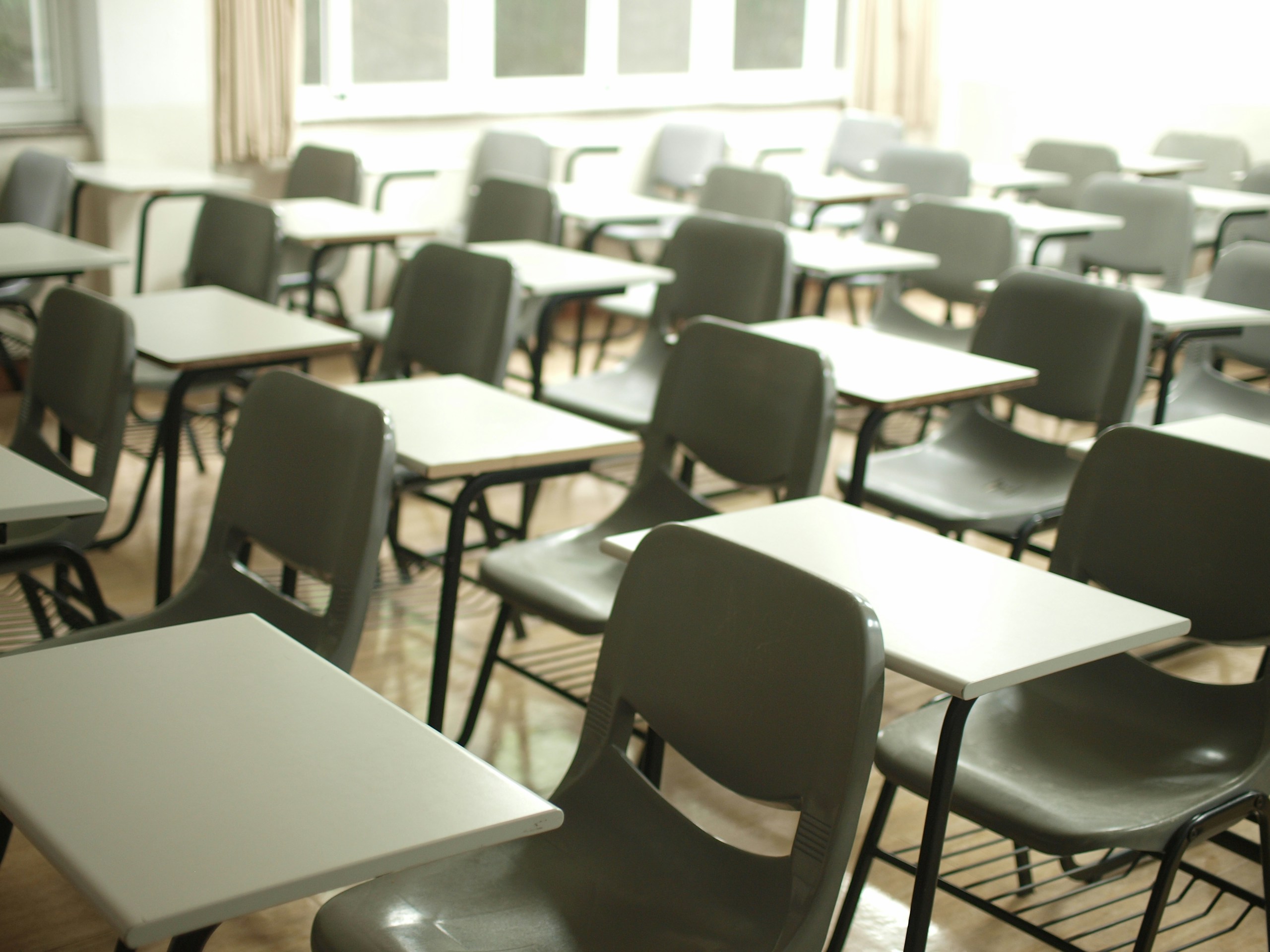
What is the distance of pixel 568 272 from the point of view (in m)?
4.05

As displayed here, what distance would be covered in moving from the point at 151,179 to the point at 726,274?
2372 millimetres

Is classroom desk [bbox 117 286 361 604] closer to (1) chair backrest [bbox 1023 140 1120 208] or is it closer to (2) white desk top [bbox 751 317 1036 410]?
→ (2) white desk top [bbox 751 317 1036 410]

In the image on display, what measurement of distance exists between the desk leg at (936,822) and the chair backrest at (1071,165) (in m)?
5.41

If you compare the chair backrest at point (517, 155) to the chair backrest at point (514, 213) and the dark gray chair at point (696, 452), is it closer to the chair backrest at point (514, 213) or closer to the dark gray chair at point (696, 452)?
the chair backrest at point (514, 213)

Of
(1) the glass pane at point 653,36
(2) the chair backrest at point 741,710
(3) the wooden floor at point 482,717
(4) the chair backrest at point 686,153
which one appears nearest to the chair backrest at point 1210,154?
(4) the chair backrest at point 686,153

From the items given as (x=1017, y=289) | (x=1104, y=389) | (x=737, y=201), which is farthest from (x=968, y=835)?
(x=737, y=201)

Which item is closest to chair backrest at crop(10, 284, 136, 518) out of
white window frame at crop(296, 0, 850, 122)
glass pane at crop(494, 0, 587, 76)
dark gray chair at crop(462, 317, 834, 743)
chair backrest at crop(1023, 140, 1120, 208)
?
dark gray chair at crop(462, 317, 834, 743)

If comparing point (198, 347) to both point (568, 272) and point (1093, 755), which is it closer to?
point (568, 272)

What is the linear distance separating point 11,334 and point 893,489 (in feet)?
12.2

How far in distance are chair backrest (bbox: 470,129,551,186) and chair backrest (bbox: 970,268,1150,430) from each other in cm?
337

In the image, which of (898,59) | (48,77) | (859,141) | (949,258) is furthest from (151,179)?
(898,59)

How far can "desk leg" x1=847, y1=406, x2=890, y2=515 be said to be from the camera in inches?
115

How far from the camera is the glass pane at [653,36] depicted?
7.23m

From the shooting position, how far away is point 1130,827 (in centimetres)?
182
